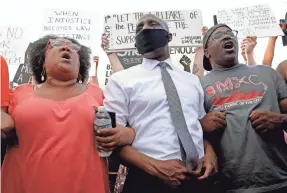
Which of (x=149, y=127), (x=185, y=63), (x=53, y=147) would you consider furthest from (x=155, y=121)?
(x=185, y=63)

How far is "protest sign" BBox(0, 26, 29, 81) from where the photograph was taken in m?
3.30

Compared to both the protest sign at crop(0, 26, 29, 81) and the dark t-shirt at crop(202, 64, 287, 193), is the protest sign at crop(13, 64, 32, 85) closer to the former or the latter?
the protest sign at crop(0, 26, 29, 81)

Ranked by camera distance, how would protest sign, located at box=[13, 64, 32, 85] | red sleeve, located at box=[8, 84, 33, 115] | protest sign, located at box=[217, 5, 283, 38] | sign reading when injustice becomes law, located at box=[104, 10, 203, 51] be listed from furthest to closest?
protest sign, located at box=[13, 64, 32, 85], protest sign, located at box=[217, 5, 283, 38], sign reading when injustice becomes law, located at box=[104, 10, 203, 51], red sleeve, located at box=[8, 84, 33, 115]

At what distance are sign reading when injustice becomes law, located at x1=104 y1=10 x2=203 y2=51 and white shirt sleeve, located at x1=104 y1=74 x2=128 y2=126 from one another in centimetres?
92

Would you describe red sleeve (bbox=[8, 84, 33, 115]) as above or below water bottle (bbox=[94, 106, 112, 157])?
above

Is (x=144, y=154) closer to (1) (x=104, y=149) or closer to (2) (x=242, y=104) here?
(1) (x=104, y=149)

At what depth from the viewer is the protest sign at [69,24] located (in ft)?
10.3

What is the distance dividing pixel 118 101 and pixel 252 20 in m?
1.83

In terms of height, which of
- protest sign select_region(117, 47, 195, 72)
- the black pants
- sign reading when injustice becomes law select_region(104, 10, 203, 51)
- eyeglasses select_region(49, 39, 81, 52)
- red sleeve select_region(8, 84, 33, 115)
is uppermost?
sign reading when injustice becomes law select_region(104, 10, 203, 51)

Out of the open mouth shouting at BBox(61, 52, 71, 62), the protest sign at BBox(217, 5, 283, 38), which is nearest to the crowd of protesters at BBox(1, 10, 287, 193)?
the open mouth shouting at BBox(61, 52, 71, 62)

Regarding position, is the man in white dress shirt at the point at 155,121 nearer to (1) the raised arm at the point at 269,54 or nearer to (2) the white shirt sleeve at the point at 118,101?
(2) the white shirt sleeve at the point at 118,101

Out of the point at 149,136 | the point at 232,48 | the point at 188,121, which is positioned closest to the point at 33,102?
the point at 149,136

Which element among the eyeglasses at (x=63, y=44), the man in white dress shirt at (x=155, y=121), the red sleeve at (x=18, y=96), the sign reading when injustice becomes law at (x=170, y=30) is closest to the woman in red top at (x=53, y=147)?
the red sleeve at (x=18, y=96)

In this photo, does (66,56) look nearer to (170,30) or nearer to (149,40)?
(149,40)
